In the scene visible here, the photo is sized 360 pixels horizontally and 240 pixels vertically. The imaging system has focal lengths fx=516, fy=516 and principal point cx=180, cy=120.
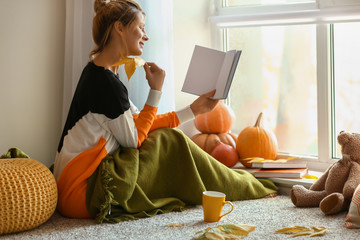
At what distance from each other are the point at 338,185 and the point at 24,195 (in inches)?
45.0

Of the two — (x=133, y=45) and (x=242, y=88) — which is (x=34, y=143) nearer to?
(x=133, y=45)

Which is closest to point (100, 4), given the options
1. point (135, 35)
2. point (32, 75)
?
point (135, 35)

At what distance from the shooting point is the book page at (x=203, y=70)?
6.97ft

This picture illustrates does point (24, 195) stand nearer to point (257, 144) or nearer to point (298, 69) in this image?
point (257, 144)

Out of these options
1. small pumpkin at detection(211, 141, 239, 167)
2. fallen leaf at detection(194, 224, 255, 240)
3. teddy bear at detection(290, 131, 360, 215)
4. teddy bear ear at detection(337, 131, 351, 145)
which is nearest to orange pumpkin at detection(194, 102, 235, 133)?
small pumpkin at detection(211, 141, 239, 167)

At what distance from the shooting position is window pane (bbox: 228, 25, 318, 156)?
260 cm

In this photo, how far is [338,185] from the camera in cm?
196

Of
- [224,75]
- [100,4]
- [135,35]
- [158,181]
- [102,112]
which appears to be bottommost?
[158,181]

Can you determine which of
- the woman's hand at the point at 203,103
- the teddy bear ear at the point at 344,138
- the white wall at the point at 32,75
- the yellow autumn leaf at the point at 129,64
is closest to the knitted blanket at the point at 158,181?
the woman's hand at the point at 203,103

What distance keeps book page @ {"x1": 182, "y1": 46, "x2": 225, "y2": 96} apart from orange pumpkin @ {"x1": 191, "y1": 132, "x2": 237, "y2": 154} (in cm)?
48

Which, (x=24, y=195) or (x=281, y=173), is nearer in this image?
(x=24, y=195)

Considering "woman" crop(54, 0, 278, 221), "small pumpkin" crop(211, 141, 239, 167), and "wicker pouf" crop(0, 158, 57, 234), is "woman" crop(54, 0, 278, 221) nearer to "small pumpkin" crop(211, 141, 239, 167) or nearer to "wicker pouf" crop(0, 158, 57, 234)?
"wicker pouf" crop(0, 158, 57, 234)

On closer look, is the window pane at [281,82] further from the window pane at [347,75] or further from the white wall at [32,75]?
the white wall at [32,75]

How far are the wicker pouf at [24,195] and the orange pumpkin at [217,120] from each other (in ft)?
3.46
